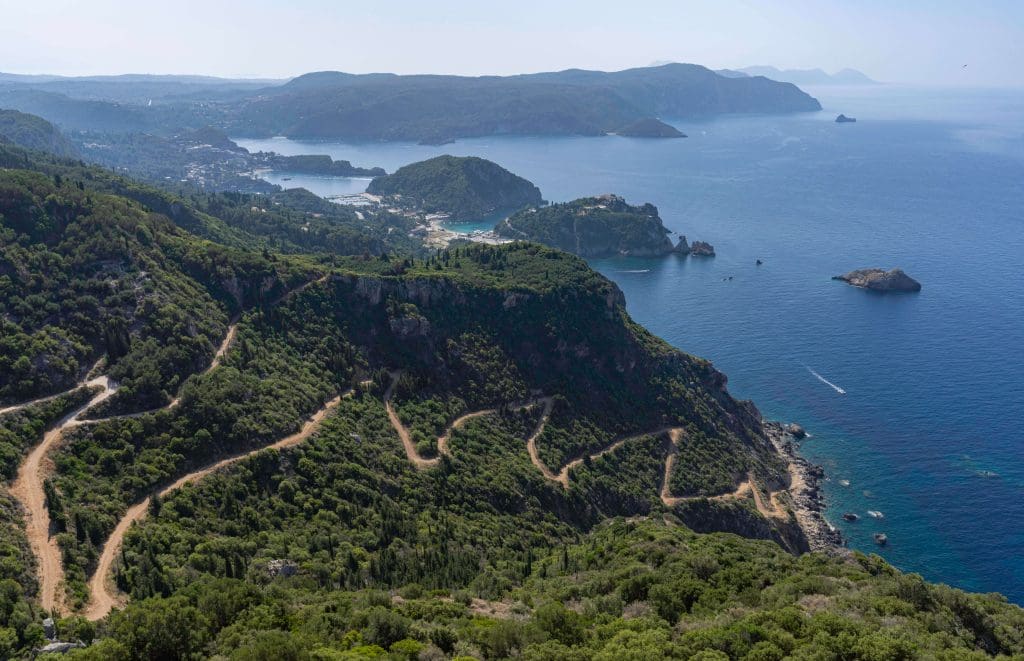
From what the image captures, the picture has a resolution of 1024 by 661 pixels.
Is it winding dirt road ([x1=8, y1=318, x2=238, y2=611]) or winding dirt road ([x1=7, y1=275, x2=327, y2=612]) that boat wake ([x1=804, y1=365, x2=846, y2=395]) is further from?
winding dirt road ([x1=8, y1=318, x2=238, y2=611])

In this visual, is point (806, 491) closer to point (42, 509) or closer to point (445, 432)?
point (445, 432)

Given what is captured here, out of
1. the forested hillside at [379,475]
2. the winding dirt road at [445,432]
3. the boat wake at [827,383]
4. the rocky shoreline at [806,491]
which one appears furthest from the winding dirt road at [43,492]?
the boat wake at [827,383]

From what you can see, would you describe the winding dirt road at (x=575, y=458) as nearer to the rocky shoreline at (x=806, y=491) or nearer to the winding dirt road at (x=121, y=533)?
the rocky shoreline at (x=806, y=491)

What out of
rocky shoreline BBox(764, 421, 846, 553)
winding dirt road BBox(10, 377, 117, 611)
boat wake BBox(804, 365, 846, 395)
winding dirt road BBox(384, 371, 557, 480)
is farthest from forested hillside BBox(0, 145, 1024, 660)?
boat wake BBox(804, 365, 846, 395)

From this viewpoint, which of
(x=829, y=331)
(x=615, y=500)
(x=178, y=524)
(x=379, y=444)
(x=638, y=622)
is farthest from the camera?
(x=829, y=331)

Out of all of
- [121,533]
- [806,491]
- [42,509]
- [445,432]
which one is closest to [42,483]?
[42,509]

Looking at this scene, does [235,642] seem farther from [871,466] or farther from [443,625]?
[871,466]

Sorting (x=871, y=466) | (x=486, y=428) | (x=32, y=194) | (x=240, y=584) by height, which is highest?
(x=32, y=194)

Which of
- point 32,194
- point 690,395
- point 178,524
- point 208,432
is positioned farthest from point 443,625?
point 32,194
